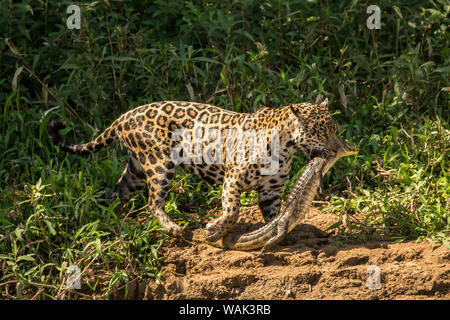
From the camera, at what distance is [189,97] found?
9000 mm

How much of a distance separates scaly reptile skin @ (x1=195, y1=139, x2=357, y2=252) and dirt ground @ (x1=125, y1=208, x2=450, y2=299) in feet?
0.40

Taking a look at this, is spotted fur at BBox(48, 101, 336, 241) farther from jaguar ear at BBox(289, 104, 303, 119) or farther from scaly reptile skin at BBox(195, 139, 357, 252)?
scaly reptile skin at BBox(195, 139, 357, 252)

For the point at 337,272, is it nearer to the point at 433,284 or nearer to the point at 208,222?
the point at 433,284

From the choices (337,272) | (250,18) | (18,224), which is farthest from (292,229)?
(250,18)

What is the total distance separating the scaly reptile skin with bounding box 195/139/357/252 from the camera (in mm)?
6770

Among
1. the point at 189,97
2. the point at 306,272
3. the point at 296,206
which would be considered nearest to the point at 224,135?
the point at 296,206

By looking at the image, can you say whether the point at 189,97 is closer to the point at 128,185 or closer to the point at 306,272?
the point at 128,185

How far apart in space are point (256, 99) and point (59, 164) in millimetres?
2327

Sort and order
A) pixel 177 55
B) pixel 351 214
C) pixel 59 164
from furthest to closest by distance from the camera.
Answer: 1. pixel 177 55
2. pixel 59 164
3. pixel 351 214

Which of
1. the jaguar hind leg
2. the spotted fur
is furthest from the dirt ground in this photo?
the jaguar hind leg

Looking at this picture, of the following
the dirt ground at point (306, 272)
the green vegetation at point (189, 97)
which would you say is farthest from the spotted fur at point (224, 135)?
the green vegetation at point (189, 97)

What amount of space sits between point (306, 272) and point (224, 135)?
1.51m

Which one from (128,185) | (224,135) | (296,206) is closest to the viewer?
(296,206)

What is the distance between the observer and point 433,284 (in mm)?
6516
